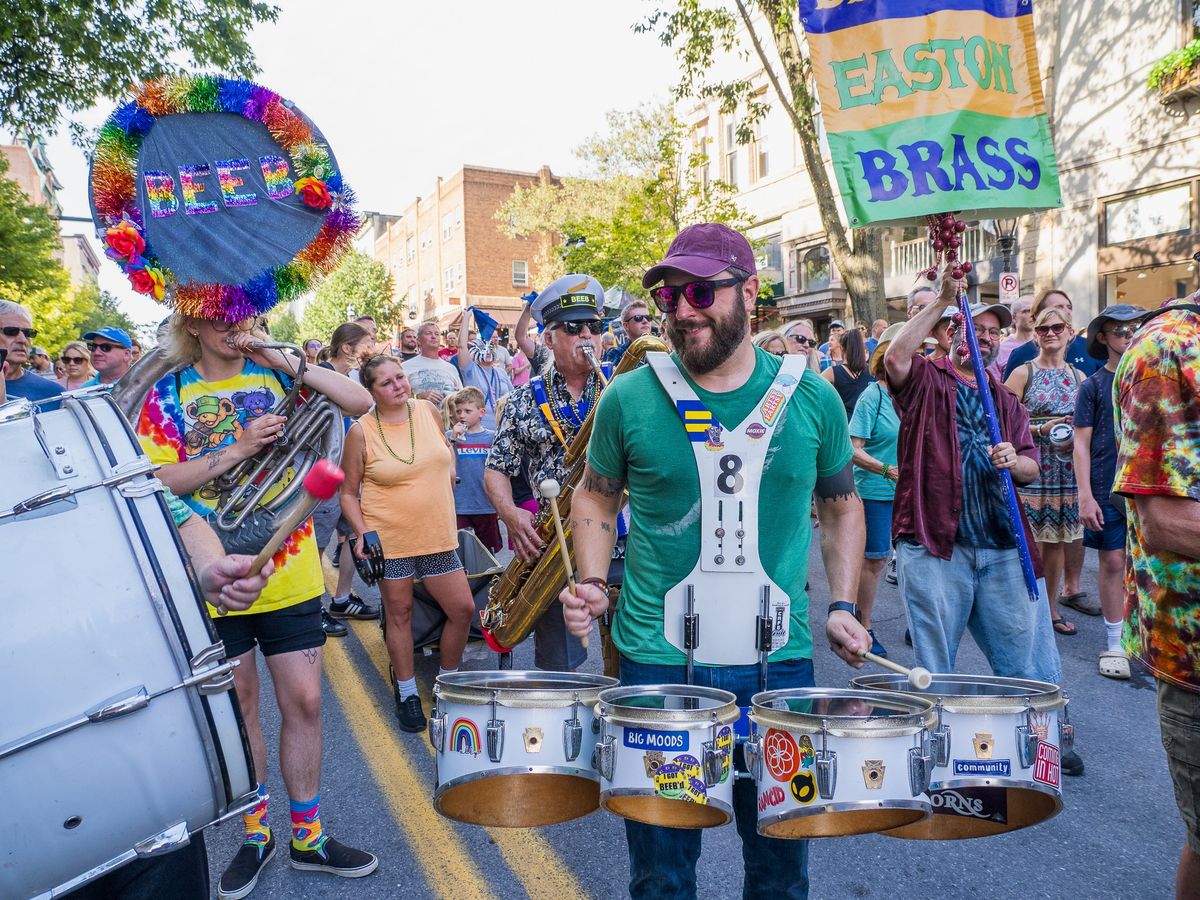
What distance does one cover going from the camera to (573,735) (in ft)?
6.95

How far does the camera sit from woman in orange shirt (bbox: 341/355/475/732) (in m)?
4.89

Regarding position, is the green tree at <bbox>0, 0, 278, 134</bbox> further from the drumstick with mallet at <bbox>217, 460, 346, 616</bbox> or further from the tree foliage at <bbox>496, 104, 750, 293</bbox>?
the drumstick with mallet at <bbox>217, 460, 346, 616</bbox>

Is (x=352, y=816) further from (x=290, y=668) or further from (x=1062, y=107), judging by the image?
(x=1062, y=107)

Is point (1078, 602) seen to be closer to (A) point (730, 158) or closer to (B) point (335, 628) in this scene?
(B) point (335, 628)

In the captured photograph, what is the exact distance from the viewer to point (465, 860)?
11.3 feet

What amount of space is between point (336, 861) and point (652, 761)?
198 cm

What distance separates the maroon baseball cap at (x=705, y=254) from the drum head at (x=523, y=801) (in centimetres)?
137

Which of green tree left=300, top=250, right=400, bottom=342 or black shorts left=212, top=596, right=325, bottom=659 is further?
green tree left=300, top=250, right=400, bottom=342

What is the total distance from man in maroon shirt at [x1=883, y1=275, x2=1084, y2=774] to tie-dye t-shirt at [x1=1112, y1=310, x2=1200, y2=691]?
1.47 m

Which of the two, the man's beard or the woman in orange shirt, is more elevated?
the man's beard

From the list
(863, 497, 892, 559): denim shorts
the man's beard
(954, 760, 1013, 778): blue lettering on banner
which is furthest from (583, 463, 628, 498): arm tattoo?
(863, 497, 892, 559): denim shorts

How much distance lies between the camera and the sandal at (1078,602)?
656 cm

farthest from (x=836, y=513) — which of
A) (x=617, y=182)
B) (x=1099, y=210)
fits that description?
(x=617, y=182)

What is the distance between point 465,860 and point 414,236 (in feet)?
179
